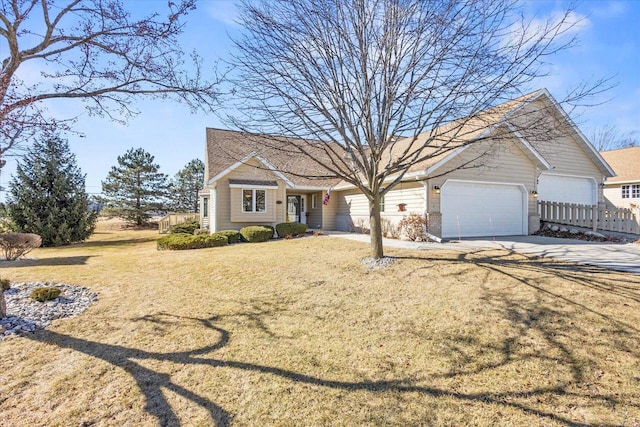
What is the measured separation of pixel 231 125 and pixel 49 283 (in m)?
5.88

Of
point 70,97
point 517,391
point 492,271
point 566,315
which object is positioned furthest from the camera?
point 492,271

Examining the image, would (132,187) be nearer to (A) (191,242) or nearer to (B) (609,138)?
(A) (191,242)

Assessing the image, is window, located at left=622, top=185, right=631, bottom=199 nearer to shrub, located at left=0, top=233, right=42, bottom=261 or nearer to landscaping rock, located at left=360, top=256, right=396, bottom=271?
landscaping rock, located at left=360, top=256, right=396, bottom=271

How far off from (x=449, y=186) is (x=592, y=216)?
6.69 meters

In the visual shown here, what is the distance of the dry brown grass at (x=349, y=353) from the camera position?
349 cm

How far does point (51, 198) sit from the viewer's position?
19125 millimetres

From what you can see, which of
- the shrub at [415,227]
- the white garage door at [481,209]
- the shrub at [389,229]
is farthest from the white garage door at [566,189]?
the shrub at [389,229]

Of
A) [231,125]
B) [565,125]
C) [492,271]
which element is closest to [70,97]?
[231,125]

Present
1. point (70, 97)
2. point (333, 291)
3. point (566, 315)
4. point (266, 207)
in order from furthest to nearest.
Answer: point (266, 207)
point (333, 291)
point (70, 97)
point (566, 315)

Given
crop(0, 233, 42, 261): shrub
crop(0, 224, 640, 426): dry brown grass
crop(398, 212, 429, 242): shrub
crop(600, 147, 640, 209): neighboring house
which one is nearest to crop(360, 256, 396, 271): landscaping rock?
crop(0, 224, 640, 426): dry brown grass

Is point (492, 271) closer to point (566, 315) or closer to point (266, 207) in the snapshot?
point (566, 315)

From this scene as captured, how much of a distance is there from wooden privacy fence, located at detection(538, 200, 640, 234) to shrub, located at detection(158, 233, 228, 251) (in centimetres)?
1554

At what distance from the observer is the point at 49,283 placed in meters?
7.89

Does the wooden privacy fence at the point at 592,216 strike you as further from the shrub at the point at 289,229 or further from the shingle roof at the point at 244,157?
the shrub at the point at 289,229
